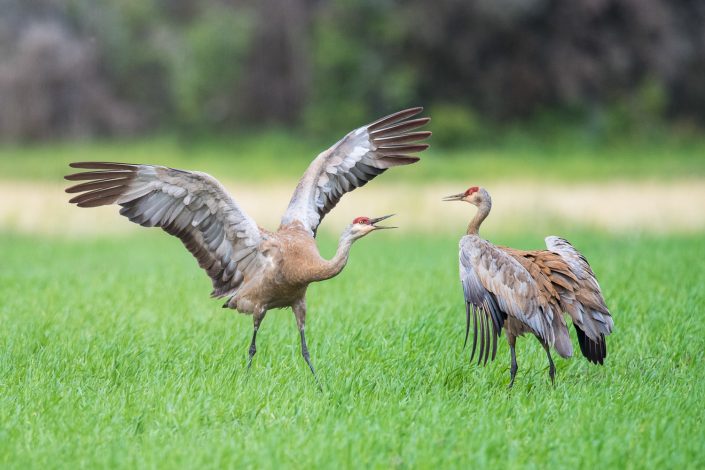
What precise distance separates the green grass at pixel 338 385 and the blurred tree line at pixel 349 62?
49.5 ft

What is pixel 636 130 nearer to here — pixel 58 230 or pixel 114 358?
pixel 58 230

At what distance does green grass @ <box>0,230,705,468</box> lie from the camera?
14.8 ft

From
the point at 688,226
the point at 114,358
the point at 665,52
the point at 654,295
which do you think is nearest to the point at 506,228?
the point at 688,226

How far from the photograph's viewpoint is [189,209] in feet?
20.2

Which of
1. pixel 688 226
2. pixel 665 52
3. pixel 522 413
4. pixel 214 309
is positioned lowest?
pixel 522 413

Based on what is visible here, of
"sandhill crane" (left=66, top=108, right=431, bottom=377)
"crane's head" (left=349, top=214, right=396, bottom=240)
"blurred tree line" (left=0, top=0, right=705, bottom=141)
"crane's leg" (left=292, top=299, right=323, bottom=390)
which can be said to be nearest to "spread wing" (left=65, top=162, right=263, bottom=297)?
"sandhill crane" (left=66, top=108, right=431, bottom=377)

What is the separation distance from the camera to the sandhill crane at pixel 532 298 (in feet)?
18.4

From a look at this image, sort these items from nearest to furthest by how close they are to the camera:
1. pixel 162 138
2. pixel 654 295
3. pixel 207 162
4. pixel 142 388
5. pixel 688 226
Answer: pixel 142 388 < pixel 654 295 < pixel 688 226 < pixel 207 162 < pixel 162 138

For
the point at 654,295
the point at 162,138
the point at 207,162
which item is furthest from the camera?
the point at 162,138

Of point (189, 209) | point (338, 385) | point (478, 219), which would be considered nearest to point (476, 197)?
point (478, 219)

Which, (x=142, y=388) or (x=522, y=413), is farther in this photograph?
(x=142, y=388)

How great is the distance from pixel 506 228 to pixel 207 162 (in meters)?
10.2

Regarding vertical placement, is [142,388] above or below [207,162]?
below

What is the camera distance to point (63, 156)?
24.2 metres
